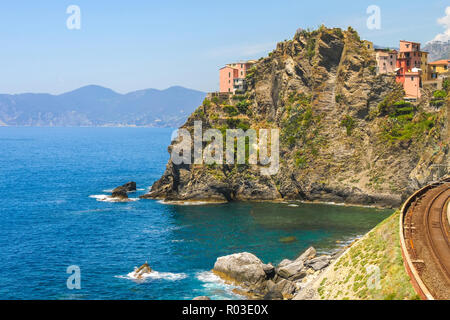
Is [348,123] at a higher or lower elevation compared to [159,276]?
higher

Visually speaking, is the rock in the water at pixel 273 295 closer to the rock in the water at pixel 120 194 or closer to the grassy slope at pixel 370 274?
the grassy slope at pixel 370 274

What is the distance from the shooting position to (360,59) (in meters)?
103

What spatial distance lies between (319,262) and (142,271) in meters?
23.4

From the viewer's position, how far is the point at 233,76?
127500mm

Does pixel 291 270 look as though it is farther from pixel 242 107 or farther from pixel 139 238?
pixel 242 107

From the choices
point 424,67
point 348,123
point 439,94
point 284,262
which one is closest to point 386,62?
point 424,67

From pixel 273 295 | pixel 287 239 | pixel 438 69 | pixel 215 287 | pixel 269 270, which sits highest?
pixel 438 69

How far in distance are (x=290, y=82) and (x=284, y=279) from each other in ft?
223

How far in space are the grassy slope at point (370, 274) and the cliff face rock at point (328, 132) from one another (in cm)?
5340

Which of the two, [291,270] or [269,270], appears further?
[291,270]

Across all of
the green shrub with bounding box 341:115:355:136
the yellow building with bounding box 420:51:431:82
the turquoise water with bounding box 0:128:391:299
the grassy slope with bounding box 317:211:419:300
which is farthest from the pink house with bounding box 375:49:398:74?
the grassy slope with bounding box 317:211:419:300

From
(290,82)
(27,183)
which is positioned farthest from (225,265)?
(27,183)

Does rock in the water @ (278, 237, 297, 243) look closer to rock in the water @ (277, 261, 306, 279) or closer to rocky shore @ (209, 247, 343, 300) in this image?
rocky shore @ (209, 247, 343, 300)
